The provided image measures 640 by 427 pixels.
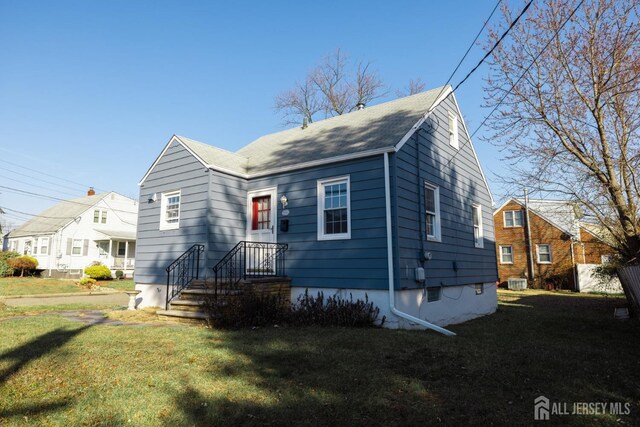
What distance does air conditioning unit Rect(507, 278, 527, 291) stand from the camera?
80.2 ft

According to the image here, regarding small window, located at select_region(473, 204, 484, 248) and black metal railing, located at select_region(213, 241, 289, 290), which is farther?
small window, located at select_region(473, 204, 484, 248)

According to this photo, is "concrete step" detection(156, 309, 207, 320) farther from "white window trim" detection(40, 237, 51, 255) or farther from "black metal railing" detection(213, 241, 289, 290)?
"white window trim" detection(40, 237, 51, 255)

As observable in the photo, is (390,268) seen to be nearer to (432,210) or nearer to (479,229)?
(432,210)

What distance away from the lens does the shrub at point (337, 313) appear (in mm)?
8062

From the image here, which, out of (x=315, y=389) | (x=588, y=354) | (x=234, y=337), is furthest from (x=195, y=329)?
(x=588, y=354)

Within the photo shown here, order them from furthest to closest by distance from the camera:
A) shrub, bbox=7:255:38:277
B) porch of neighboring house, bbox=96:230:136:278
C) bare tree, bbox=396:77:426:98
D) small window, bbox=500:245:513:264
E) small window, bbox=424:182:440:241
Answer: porch of neighboring house, bbox=96:230:136:278, bare tree, bbox=396:77:426:98, small window, bbox=500:245:513:264, shrub, bbox=7:255:38:277, small window, bbox=424:182:440:241

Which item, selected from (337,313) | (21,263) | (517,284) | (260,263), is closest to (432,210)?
(337,313)

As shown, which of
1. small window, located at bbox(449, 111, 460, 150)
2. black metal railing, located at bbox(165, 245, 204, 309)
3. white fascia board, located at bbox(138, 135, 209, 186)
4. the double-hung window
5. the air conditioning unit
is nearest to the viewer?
black metal railing, located at bbox(165, 245, 204, 309)

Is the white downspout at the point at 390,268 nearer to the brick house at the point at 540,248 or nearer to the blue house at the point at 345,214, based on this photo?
the blue house at the point at 345,214

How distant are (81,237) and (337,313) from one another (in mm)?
27624

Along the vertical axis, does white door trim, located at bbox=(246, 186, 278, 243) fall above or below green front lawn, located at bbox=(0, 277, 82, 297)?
above

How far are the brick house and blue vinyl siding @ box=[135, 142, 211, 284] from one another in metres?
22.1

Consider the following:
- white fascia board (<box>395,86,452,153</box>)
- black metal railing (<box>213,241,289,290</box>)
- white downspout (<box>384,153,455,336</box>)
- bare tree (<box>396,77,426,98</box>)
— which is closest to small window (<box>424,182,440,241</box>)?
white fascia board (<box>395,86,452,153</box>)

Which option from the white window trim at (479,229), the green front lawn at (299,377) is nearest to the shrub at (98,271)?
the green front lawn at (299,377)
